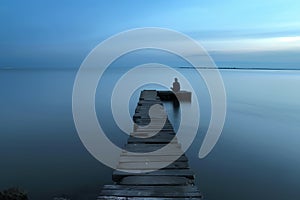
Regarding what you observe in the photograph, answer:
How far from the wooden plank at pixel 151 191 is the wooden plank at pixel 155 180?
138 millimetres

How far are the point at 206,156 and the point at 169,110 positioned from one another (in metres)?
9.36

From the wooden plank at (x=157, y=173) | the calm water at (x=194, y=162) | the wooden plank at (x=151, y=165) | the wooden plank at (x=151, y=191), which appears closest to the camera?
the wooden plank at (x=151, y=191)

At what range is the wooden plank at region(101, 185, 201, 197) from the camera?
3.83 metres

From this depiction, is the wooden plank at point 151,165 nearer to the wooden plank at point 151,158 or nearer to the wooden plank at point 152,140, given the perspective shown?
the wooden plank at point 151,158

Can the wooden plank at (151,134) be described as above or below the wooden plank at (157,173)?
above

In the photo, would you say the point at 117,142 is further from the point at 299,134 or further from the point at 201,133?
the point at 299,134

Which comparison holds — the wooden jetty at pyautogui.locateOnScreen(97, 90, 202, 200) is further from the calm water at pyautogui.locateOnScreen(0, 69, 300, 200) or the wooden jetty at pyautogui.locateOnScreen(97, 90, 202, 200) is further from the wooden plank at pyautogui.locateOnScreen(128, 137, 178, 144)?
the calm water at pyautogui.locateOnScreen(0, 69, 300, 200)

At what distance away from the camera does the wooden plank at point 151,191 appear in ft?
12.6

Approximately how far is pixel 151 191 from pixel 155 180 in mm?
380

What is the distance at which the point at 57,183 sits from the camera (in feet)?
25.1

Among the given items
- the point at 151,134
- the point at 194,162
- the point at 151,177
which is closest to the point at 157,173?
the point at 151,177

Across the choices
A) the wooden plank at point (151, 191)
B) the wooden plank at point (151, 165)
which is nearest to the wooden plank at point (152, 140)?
the wooden plank at point (151, 165)

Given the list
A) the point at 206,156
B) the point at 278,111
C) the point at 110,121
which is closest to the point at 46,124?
the point at 110,121

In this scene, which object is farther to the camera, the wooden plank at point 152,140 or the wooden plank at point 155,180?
the wooden plank at point 152,140
